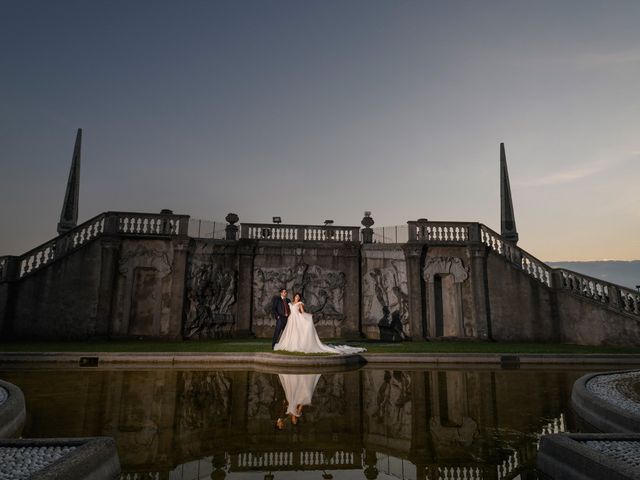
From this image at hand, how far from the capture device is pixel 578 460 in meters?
3.85

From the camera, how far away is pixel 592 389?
26.5 feet

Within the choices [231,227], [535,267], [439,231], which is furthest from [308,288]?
[535,267]

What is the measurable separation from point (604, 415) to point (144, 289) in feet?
69.2

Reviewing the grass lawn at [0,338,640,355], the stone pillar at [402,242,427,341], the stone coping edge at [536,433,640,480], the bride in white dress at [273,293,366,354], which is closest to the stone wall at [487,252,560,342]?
the grass lawn at [0,338,640,355]

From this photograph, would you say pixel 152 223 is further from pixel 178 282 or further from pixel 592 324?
pixel 592 324

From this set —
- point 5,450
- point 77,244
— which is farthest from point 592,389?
point 77,244

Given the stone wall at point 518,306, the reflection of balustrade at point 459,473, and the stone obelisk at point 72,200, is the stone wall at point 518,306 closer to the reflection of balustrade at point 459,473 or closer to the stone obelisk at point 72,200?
the reflection of balustrade at point 459,473

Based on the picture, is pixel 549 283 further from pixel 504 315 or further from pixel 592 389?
pixel 592 389

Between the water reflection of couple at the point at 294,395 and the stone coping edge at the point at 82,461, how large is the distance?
246 centimetres

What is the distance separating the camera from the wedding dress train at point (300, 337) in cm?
1334

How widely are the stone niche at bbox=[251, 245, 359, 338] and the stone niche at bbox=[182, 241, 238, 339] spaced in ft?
4.60

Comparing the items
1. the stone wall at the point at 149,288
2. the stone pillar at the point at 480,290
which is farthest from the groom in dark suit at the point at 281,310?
the stone pillar at the point at 480,290

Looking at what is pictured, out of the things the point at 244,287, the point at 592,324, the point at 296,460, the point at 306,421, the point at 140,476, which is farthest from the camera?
the point at 244,287

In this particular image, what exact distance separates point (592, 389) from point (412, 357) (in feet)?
18.8
